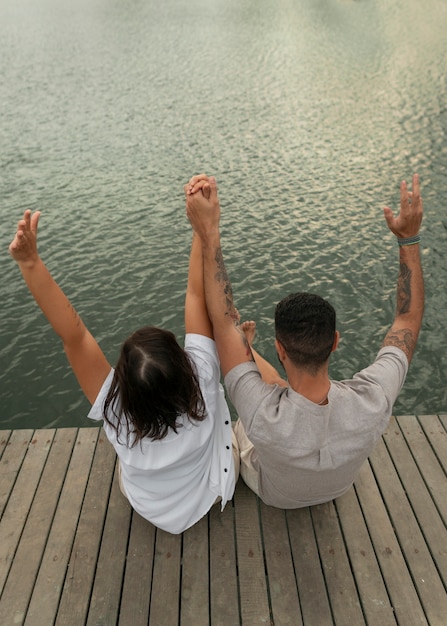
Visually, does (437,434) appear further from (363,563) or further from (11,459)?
(11,459)

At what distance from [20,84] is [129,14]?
60.6 feet

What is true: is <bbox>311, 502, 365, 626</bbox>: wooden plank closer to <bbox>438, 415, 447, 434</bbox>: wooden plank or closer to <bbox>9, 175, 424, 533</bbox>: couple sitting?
<bbox>9, 175, 424, 533</bbox>: couple sitting

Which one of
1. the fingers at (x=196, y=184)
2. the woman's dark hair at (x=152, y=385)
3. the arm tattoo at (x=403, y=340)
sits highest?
the fingers at (x=196, y=184)

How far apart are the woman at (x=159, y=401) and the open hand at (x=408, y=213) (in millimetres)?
1247

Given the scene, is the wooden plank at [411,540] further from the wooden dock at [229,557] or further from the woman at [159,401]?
the woman at [159,401]

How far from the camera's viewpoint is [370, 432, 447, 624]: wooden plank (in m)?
3.39

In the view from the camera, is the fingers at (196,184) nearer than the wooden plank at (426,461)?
Yes

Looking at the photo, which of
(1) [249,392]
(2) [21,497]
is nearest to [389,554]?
(1) [249,392]

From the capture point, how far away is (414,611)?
10.9ft

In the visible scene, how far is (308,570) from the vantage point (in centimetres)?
357

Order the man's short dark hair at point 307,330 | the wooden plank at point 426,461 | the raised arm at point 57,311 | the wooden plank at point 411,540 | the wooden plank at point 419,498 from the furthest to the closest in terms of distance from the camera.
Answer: the wooden plank at point 426,461 < the wooden plank at point 419,498 < the wooden plank at point 411,540 < the raised arm at point 57,311 < the man's short dark hair at point 307,330

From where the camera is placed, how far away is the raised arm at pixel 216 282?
3.15 m

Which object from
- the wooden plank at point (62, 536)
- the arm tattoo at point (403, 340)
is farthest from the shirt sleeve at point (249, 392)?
the wooden plank at point (62, 536)

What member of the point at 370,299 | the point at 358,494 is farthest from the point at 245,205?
the point at 358,494
